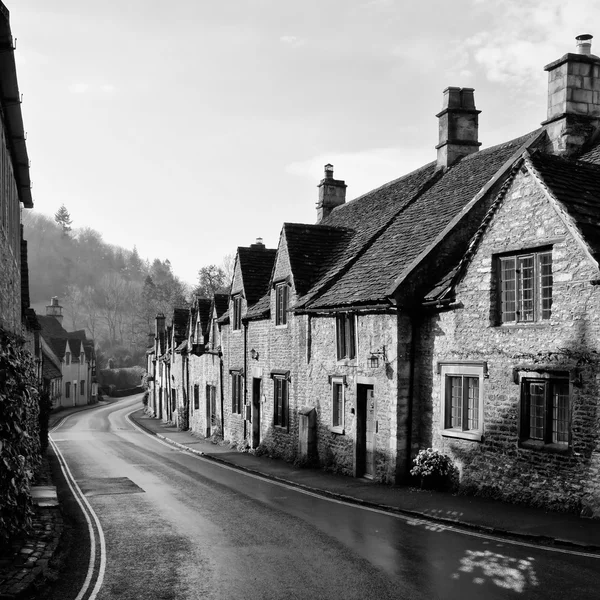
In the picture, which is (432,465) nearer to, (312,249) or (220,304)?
(312,249)

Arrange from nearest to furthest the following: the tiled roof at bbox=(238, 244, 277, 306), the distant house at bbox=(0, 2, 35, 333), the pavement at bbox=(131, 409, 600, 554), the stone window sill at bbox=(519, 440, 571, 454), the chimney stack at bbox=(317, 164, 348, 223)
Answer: the pavement at bbox=(131, 409, 600, 554), the stone window sill at bbox=(519, 440, 571, 454), the distant house at bbox=(0, 2, 35, 333), the tiled roof at bbox=(238, 244, 277, 306), the chimney stack at bbox=(317, 164, 348, 223)

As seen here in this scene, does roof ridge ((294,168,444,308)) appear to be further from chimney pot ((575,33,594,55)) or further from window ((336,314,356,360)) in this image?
chimney pot ((575,33,594,55))

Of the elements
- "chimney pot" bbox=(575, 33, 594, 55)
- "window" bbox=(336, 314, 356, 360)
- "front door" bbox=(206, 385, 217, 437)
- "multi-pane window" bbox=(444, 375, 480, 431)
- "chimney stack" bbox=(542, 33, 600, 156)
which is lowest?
"front door" bbox=(206, 385, 217, 437)

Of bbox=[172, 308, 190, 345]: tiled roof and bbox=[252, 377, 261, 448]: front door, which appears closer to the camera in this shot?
bbox=[252, 377, 261, 448]: front door

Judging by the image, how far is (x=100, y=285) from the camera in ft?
424

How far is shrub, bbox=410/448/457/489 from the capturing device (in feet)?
50.5

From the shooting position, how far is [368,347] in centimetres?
1794

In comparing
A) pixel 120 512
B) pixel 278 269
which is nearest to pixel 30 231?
pixel 278 269

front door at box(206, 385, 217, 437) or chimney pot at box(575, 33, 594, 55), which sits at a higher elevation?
chimney pot at box(575, 33, 594, 55)

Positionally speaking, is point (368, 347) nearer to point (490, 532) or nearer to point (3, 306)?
point (490, 532)

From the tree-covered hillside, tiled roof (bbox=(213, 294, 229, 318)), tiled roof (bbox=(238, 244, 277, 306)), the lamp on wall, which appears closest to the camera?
the lamp on wall

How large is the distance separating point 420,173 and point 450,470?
13.3 m

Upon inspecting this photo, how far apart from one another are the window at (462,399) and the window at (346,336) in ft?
11.7

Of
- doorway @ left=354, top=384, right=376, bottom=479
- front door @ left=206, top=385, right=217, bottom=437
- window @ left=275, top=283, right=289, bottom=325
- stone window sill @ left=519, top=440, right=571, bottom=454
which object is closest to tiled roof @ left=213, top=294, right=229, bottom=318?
front door @ left=206, top=385, right=217, bottom=437
